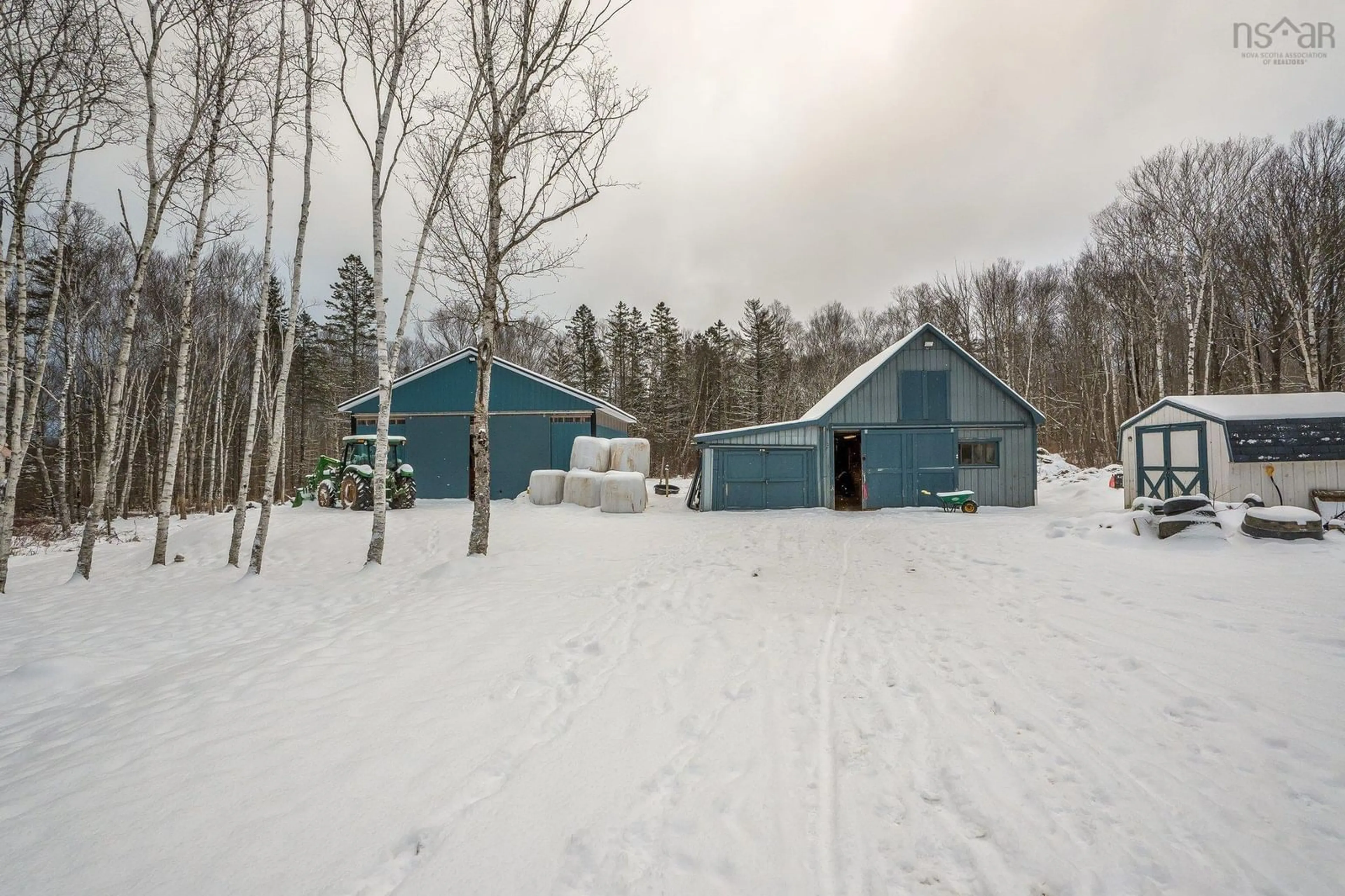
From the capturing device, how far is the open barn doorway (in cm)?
1592

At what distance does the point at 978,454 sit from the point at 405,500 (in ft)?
56.5

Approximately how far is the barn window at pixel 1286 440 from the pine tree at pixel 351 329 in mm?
34716

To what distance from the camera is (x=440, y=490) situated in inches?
680

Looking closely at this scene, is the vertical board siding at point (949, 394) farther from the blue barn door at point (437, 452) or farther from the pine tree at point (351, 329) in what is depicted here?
the pine tree at point (351, 329)

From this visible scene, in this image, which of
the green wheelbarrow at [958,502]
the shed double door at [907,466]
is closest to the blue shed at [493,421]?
the shed double door at [907,466]

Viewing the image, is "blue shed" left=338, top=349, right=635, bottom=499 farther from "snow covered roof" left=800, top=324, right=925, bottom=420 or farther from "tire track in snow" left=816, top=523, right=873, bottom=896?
"tire track in snow" left=816, top=523, right=873, bottom=896

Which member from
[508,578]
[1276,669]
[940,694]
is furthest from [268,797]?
[1276,669]

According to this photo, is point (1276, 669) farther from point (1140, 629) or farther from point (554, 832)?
point (554, 832)

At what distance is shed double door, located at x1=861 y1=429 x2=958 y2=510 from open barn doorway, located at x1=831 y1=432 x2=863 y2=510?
0.30 meters

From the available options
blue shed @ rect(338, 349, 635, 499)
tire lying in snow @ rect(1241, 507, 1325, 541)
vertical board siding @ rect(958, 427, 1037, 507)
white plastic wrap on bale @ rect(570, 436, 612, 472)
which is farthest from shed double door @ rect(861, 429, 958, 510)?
blue shed @ rect(338, 349, 635, 499)

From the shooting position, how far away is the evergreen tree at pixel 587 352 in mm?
34438

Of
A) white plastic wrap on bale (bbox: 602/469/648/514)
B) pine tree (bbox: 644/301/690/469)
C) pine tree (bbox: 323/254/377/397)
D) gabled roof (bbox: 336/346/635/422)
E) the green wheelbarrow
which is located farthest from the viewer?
pine tree (bbox: 644/301/690/469)

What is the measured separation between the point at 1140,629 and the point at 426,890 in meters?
5.98

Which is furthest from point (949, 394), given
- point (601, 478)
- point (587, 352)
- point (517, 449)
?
point (587, 352)
